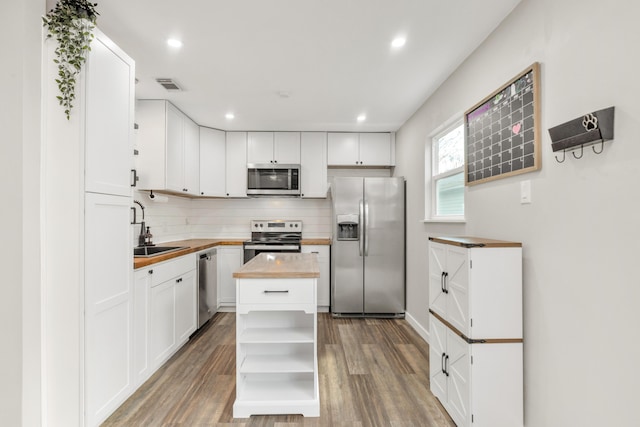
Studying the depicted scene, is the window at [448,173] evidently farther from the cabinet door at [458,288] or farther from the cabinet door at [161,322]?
the cabinet door at [161,322]

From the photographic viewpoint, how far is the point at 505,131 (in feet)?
6.39

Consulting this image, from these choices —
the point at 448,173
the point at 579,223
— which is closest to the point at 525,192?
the point at 579,223

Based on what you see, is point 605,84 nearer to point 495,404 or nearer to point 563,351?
point 563,351

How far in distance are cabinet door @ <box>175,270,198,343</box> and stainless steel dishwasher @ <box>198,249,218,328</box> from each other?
0.14 metres

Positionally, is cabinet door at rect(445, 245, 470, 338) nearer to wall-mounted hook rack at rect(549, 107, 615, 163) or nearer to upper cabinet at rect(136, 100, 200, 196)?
wall-mounted hook rack at rect(549, 107, 615, 163)

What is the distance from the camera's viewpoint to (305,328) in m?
2.22

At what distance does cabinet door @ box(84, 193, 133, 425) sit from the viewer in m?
1.74

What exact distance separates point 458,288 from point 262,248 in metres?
2.75

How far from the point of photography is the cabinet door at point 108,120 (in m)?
1.76

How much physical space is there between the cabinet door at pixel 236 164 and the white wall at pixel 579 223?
3336mm

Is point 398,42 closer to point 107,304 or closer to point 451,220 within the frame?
point 451,220

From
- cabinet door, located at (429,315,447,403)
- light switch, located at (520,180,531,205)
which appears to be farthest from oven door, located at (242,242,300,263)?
light switch, located at (520,180,531,205)

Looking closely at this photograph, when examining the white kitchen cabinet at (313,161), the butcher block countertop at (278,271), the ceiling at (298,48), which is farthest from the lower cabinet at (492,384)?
the white kitchen cabinet at (313,161)

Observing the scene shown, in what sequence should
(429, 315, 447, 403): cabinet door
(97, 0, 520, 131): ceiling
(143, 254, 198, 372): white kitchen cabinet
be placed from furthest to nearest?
(143, 254, 198, 372): white kitchen cabinet → (429, 315, 447, 403): cabinet door → (97, 0, 520, 131): ceiling
